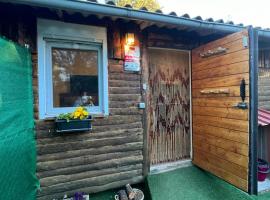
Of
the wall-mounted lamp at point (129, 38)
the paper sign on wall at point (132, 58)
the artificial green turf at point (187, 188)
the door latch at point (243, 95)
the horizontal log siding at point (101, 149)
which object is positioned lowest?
the artificial green turf at point (187, 188)

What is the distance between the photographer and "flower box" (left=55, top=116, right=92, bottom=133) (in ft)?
8.36

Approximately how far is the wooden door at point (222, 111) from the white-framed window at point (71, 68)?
158 centimetres

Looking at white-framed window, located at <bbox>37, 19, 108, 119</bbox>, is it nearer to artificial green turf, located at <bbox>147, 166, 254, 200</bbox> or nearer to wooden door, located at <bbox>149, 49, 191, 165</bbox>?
A: wooden door, located at <bbox>149, 49, 191, 165</bbox>

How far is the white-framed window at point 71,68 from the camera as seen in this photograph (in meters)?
2.58

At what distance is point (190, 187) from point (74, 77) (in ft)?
7.42

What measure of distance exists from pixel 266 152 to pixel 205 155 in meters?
1.12

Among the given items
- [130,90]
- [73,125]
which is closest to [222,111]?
[130,90]

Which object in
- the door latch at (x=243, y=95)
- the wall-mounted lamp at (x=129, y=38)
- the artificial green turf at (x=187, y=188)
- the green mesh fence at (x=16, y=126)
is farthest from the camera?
the wall-mounted lamp at (x=129, y=38)

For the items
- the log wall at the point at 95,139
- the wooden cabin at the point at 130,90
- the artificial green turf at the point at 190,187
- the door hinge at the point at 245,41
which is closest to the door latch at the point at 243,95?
the wooden cabin at the point at 130,90

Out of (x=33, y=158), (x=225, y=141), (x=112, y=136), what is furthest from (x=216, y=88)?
(x=33, y=158)

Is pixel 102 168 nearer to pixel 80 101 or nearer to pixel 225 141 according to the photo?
pixel 80 101

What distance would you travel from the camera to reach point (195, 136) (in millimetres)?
3541

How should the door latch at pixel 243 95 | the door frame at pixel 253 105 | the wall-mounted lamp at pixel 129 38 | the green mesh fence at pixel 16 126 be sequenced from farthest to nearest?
the wall-mounted lamp at pixel 129 38, the door latch at pixel 243 95, the door frame at pixel 253 105, the green mesh fence at pixel 16 126

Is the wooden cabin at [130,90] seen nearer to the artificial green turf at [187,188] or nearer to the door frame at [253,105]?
the door frame at [253,105]
